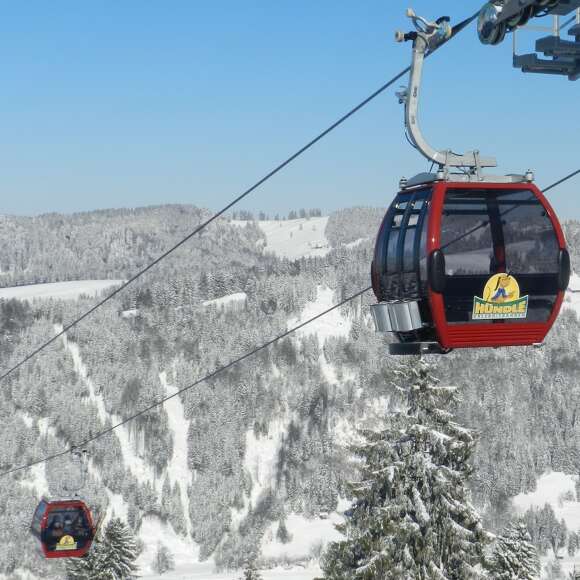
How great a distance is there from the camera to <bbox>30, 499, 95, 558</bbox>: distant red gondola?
104 ft

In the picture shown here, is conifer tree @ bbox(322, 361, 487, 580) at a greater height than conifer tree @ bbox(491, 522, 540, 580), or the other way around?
conifer tree @ bbox(322, 361, 487, 580)

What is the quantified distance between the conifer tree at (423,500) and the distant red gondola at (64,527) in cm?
1182

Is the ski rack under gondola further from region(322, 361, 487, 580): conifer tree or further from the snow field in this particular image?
the snow field

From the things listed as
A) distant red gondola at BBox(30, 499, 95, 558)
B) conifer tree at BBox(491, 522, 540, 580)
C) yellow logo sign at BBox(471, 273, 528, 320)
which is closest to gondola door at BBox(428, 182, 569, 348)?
yellow logo sign at BBox(471, 273, 528, 320)

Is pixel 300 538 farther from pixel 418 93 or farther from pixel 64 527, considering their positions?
pixel 418 93

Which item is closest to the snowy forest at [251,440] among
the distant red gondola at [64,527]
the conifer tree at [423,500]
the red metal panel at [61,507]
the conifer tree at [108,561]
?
the conifer tree at [108,561]

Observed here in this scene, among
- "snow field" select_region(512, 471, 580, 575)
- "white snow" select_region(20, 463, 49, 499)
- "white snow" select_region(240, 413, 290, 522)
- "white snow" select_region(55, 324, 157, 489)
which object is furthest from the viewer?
"white snow" select_region(55, 324, 157, 489)

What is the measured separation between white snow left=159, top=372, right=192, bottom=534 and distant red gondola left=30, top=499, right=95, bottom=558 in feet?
441

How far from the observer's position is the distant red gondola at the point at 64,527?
31562mm

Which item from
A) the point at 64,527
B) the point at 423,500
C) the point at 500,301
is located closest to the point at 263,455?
the point at 64,527

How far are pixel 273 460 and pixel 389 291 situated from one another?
168762mm

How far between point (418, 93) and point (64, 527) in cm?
2564

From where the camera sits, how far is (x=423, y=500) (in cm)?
2358

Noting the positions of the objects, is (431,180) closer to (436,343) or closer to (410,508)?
(436,343)
